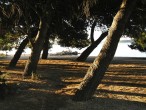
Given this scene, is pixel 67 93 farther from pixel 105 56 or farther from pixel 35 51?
pixel 35 51

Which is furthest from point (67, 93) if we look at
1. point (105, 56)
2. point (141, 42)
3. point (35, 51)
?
point (141, 42)

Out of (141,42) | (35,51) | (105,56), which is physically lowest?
(35,51)

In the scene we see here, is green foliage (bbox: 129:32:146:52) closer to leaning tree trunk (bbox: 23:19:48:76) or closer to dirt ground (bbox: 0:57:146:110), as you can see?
dirt ground (bbox: 0:57:146:110)

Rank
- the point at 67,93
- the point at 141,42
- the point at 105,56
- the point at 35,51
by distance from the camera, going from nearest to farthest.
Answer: the point at 105,56, the point at 67,93, the point at 35,51, the point at 141,42

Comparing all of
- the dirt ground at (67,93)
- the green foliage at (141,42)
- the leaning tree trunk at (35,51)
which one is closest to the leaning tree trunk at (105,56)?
the dirt ground at (67,93)

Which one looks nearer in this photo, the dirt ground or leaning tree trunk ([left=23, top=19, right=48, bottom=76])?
the dirt ground

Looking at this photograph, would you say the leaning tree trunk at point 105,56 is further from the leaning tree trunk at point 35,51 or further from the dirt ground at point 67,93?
the leaning tree trunk at point 35,51

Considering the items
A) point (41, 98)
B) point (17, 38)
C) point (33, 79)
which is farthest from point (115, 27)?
point (17, 38)

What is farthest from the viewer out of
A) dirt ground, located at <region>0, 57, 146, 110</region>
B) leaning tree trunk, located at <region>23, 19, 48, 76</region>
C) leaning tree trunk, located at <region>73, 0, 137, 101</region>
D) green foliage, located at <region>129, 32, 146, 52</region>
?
green foliage, located at <region>129, 32, 146, 52</region>

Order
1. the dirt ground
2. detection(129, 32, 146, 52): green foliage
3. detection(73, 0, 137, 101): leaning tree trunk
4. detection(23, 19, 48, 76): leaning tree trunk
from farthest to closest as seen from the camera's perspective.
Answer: detection(129, 32, 146, 52): green foliage → detection(23, 19, 48, 76): leaning tree trunk → detection(73, 0, 137, 101): leaning tree trunk → the dirt ground

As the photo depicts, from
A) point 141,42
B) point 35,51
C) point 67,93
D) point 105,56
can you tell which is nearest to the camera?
point 105,56

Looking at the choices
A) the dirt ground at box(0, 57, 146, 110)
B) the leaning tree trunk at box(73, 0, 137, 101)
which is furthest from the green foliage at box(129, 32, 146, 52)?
the leaning tree trunk at box(73, 0, 137, 101)

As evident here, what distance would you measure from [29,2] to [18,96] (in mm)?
6335

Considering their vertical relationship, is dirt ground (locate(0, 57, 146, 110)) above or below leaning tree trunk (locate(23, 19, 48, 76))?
below
